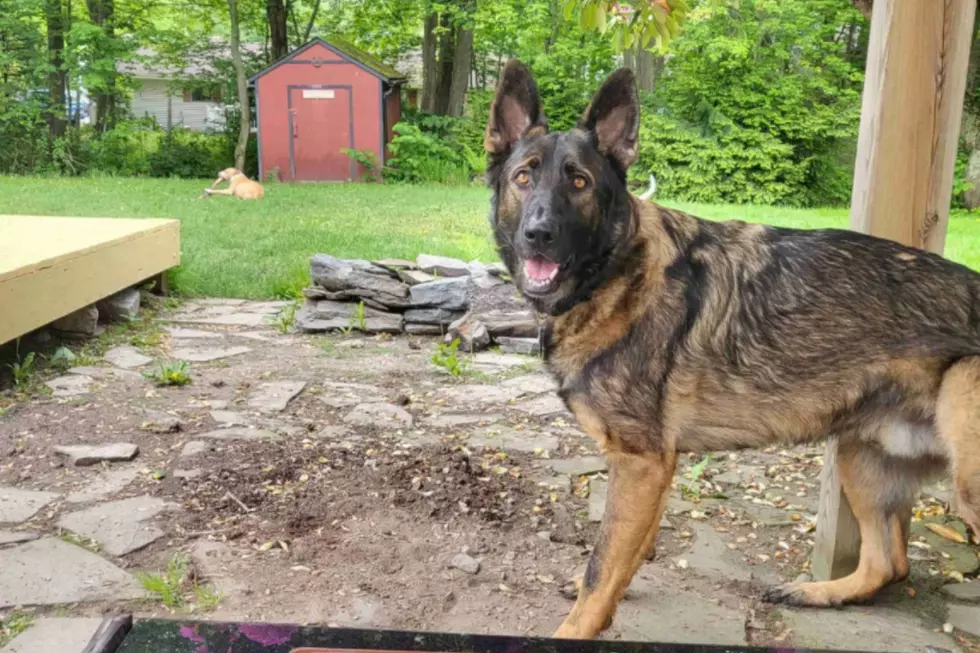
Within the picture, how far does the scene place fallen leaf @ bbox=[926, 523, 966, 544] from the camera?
365cm

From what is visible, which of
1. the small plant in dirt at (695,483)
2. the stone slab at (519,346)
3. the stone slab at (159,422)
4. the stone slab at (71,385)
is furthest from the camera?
the stone slab at (519,346)

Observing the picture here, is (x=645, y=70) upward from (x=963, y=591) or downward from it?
A: upward

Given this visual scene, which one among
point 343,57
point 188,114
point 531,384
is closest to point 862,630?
point 531,384

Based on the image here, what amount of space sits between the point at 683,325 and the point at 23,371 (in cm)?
439

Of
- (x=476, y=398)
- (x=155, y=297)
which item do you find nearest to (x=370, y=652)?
(x=476, y=398)

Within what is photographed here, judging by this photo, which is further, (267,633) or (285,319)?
(285,319)

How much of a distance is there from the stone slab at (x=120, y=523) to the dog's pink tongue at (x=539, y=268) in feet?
6.05

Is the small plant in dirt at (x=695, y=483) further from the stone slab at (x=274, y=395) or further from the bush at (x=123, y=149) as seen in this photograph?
the bush at (x=123, y=149)

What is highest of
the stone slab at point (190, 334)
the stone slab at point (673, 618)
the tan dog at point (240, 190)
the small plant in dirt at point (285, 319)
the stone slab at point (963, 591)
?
the tan dog at point (240, 190)

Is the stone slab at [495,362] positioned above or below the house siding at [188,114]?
below

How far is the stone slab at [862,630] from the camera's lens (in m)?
2.81

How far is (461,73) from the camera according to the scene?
23062 mm

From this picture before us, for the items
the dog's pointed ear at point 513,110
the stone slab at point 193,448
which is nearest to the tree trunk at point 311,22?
the stone slab at point 193,448

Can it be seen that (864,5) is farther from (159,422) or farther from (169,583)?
(159,422)
